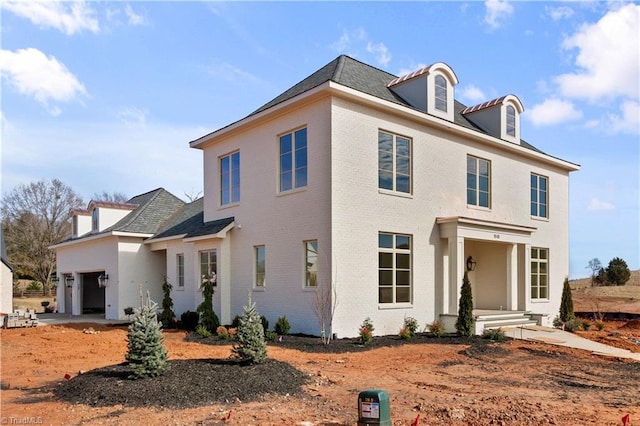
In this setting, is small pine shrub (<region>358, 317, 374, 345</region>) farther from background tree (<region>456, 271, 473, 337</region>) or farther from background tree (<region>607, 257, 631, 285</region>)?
background tree (<region>607, 257, 631, 285</region>)

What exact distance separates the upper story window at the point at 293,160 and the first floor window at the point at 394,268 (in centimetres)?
298

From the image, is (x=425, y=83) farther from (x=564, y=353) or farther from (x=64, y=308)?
(x=64, y=308)

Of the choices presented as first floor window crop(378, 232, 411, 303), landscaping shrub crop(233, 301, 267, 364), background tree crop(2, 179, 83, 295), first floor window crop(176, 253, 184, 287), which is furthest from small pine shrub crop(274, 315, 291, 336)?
background tree crop(2, 179, 83, 295)

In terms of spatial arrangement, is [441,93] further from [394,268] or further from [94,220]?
[94,220]

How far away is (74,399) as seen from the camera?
7164 millimetres

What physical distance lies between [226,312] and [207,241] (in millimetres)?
2672

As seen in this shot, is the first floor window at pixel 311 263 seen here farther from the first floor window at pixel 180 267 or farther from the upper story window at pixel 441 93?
the first floor window at pixel 180 267

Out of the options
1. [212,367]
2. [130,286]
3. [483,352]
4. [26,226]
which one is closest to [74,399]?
[212,367]

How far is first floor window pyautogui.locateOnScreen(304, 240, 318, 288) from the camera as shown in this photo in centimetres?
1417

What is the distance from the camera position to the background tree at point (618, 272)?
38094 mm

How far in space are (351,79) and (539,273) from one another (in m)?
12.0

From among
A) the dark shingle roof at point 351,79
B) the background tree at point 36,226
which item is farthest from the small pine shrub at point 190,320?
the background tree at point 36,226

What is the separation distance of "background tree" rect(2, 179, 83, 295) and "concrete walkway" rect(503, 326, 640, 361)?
1450 inches

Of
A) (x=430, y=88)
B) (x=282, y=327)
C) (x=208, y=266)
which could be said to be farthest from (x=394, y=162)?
(x=208, y=266)
